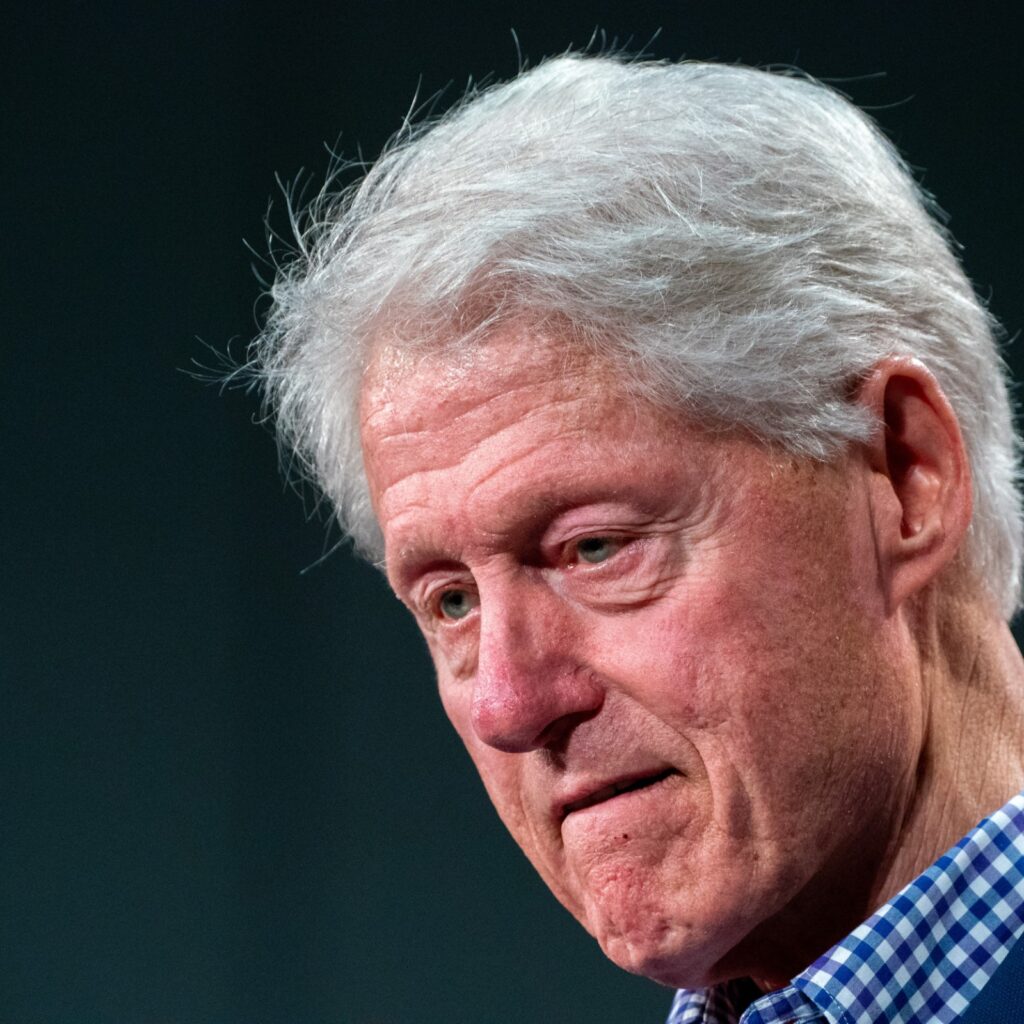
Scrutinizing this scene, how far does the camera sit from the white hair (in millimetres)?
1317

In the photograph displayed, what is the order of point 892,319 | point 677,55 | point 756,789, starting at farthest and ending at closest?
1. point 677,55
2. point 892,319
3. point 756,789

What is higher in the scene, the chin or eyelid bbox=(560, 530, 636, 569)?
eyelid bbox=(560, 530, 636, 569)

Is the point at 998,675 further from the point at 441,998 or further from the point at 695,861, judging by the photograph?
the point at 441,998

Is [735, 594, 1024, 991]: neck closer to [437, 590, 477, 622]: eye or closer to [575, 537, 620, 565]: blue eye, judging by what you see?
[575, 537, 620, 565]: blue eye

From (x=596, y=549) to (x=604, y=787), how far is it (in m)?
0.22

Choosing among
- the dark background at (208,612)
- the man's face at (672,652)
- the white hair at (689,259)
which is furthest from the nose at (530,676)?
the dark background at (208,612)

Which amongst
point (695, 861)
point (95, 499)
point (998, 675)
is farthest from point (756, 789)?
point (95, 499)

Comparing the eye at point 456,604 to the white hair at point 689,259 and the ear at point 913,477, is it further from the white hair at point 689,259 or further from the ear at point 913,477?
the ear at point 913,477

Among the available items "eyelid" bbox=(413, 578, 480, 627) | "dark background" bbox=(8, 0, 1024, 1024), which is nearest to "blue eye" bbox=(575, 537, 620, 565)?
"eyelid" bbox=(413, 578, 480, 627)

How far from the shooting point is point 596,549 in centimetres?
133

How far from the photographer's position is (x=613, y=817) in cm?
130

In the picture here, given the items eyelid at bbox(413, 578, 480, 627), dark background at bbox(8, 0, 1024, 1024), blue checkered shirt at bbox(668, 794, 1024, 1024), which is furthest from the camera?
dark background at bbox(8, 0, 1024, 1024)

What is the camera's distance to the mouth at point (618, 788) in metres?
1.30

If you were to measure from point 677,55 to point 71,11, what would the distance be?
108 cm
